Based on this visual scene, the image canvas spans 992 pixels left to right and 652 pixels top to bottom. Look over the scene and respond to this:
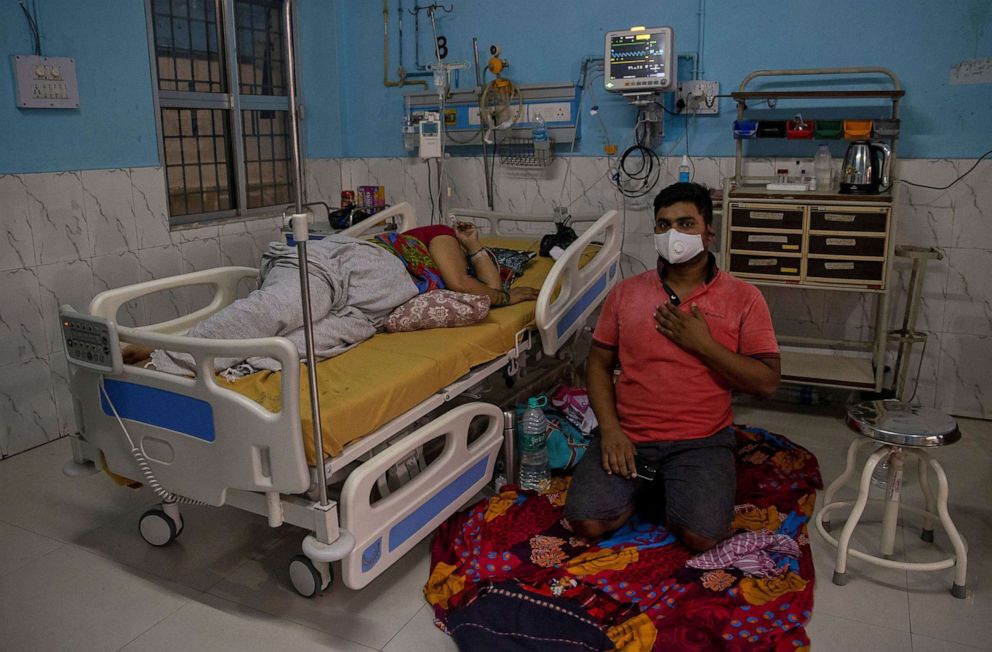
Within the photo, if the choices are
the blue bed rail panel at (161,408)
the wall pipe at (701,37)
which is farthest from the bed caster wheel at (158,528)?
the wall pipe at (701,37)

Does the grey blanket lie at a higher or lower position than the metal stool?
higher

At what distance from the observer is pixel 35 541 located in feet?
9.77

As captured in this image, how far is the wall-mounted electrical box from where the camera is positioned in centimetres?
460

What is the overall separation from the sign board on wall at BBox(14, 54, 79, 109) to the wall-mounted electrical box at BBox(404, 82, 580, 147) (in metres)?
1.87

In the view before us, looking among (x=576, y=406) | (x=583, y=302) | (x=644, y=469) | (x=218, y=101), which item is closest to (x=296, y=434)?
(x=644, y=469)

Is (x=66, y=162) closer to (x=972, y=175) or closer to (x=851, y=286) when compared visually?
(x=851, y=286)

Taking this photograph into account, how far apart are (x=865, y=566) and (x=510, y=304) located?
1.62m

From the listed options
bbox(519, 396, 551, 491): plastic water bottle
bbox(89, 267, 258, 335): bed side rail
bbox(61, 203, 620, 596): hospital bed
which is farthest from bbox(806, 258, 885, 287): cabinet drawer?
bbox(89, 267, 258, 335): bed side rail

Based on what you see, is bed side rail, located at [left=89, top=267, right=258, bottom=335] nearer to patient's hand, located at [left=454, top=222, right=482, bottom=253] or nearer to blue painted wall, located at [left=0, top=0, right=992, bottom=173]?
patient's hand, located at [left=454, top=222, right=482, bottom=253]

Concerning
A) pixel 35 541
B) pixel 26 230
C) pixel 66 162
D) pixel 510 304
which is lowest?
pixel 35 541

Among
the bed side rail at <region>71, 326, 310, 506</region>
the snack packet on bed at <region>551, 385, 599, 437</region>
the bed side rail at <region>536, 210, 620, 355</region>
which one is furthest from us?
the snack packet on bed at <region>551, 385, 599, 437</region>

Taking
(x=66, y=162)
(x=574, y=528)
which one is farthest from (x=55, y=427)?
(x=574, y=528)

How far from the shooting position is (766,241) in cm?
379

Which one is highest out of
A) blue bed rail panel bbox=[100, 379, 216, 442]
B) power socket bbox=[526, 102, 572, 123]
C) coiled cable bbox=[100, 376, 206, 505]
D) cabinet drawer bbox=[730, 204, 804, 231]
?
power socket bbox=[526, 102, 572, 123]
